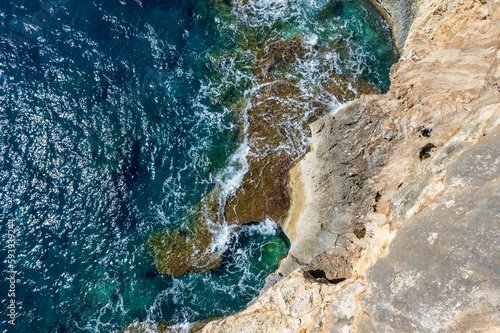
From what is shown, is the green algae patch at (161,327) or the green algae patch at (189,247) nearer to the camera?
the green algae patch at (161,327)

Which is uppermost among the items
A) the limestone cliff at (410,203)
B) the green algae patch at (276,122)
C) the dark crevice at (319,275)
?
the green algae patch at (276,122)

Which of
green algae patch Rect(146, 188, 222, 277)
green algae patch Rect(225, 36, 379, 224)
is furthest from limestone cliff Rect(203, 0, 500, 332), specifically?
green algae patch Rect(146, 188, 222, 277)

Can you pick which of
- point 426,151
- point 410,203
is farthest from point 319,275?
point 426,151

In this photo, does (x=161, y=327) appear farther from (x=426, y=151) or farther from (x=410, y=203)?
(x=426, y=151)

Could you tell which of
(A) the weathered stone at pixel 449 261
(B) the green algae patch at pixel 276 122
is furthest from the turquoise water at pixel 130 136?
(A) the weathered stone at pixel 449 261

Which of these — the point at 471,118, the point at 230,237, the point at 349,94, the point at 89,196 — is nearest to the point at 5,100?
the point at 89,196

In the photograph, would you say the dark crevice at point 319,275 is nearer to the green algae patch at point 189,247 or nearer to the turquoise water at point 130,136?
the turquoise water at point 130,136

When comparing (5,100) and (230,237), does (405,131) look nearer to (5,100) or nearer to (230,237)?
(230,237)

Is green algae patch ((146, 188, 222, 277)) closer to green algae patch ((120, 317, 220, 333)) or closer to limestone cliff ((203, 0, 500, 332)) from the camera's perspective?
green algae patch ((120, 317, 220, 333))
